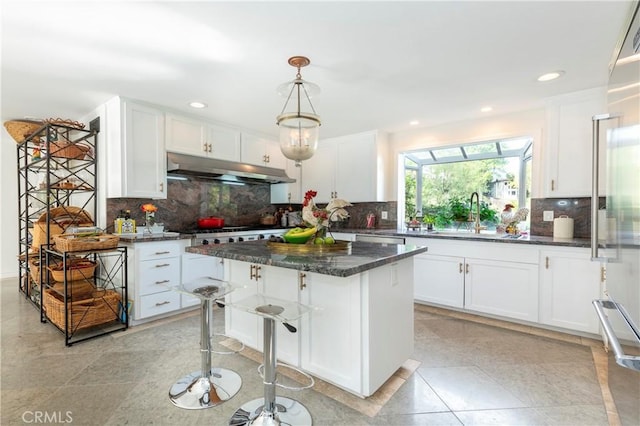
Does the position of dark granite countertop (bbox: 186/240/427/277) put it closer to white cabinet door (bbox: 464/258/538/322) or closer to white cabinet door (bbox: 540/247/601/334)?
white cabinet door (bbox: 464/258/538/322)

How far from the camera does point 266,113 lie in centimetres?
365

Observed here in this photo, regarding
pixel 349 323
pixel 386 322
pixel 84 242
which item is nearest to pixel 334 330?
pixel 349 323

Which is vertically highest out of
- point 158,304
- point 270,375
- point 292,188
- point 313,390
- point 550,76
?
point 550,76

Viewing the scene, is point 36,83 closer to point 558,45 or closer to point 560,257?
point 558,45

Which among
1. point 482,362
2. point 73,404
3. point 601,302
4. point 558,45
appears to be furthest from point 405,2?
point 73,404

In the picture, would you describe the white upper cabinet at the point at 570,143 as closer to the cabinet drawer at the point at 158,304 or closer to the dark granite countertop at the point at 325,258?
the dark granite countertop at the point at 325,258

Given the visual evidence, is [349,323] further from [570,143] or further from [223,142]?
[223,142]

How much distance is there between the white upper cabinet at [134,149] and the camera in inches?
125

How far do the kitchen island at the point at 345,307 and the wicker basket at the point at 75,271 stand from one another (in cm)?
161

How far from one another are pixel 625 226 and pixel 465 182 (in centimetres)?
333

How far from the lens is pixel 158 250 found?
312 cm

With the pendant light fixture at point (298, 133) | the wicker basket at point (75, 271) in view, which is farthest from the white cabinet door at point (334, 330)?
the wicker basket at point (75, 271)

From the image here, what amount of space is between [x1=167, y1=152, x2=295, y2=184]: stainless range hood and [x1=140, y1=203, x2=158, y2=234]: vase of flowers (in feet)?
1.52

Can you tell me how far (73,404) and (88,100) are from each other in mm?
2932
